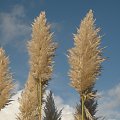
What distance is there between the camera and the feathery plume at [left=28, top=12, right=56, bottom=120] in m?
10.6

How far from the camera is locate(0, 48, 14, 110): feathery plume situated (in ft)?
35.6

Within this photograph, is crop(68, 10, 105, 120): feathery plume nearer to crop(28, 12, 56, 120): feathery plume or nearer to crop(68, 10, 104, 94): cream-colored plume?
crop(68, 10, 104, 94): cream-colored plume

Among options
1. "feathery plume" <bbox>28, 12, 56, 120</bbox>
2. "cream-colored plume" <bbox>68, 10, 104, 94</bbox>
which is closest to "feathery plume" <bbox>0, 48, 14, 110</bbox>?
"feathery plume" <bbox>28, 12, 56, 120</bbox>

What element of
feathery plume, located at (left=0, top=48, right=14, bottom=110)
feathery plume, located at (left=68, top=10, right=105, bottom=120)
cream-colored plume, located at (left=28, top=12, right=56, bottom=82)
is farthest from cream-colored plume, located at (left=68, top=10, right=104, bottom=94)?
feathery plume, located at (left=0, top=48, right=14, bottom=110)

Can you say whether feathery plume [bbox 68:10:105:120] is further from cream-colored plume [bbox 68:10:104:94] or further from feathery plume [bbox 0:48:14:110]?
feathery plume [bbox 0:48:14:110]

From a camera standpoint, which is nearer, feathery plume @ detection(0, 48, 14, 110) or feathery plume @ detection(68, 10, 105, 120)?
feathery plume @ detection(68, 10, 105, 120)

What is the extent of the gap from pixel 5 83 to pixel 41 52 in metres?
1.37

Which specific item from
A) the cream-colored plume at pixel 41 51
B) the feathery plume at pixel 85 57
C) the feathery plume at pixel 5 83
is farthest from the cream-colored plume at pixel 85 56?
the feathery plume at pixel 5 83

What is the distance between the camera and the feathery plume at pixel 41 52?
416 inches

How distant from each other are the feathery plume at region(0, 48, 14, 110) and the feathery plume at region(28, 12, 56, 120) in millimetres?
764

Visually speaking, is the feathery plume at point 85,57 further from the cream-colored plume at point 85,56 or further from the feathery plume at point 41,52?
the feathery plume at point 41,52

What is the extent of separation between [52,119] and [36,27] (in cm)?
393

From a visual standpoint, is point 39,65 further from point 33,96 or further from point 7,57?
point 33,96

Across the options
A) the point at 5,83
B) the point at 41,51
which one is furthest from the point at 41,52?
the point at 5,83
